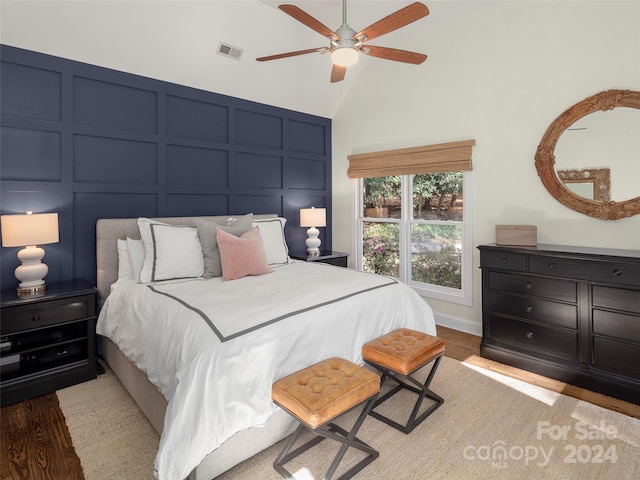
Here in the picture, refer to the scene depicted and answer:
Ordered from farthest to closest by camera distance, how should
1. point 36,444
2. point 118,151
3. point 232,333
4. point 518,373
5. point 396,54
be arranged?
1. point 118,151
2. point 518,373
3. point 396,54
4. point 36,444
5. point 232,333

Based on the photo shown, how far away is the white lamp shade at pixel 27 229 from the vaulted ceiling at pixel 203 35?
1.39 metres

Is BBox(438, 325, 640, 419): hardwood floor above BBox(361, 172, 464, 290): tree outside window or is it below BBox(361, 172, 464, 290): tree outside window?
below

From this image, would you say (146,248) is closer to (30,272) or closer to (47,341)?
(30,272)

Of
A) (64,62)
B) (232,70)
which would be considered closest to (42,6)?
(64,62)

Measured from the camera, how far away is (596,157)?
289 centimetres

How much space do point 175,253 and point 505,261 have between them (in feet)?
9.00

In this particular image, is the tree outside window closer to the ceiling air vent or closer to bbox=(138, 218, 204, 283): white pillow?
the ceiling air vent

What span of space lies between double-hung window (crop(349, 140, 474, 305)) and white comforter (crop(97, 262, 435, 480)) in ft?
4.55

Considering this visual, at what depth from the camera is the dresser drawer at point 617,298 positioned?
2.37 meters

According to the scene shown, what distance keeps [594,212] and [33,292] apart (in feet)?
14.3

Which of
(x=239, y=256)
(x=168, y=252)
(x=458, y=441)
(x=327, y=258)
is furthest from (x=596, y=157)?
(x=168, y=252)

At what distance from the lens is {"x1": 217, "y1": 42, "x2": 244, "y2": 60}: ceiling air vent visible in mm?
3471

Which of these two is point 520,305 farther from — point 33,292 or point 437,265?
point 33,292

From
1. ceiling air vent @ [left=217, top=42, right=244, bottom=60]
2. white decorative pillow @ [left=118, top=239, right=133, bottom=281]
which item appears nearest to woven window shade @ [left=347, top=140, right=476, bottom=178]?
ceiling air vent @ [left=217, top=42, right=244, bottom=60]
